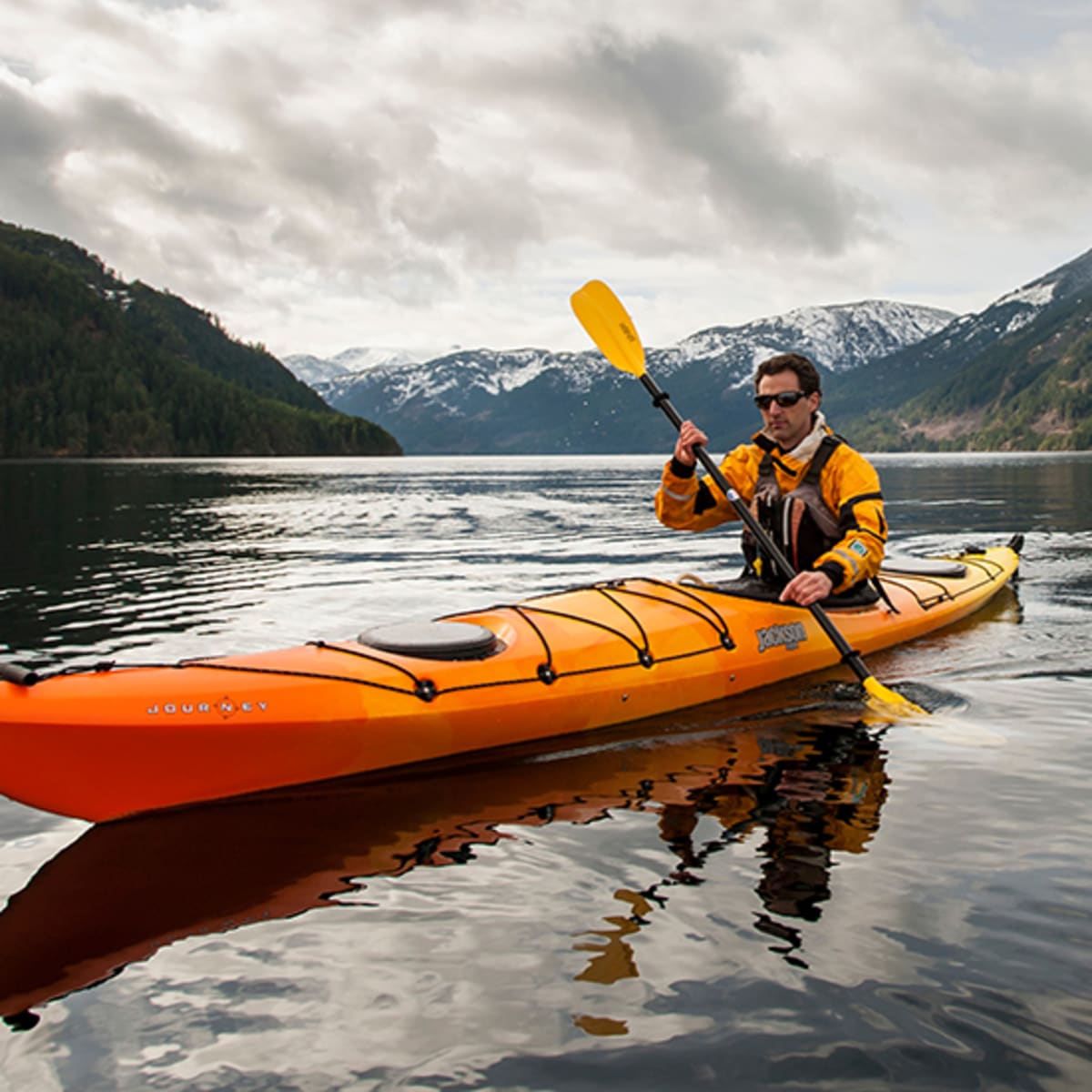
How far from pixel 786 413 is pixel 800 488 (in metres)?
0.61

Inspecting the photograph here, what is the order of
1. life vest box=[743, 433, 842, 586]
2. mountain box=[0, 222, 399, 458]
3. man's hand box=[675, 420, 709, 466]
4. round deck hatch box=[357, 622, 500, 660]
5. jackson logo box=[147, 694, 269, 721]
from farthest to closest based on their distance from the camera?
mountain box=[0, 222, 399, 458] < life vest box=[743, 433, 842, 586] < man's hand box=[675, 420, 709, 466] < round deck hatch box=[357, 622, 500, 660] < jackson logo box=[147, 694, 269, 721]

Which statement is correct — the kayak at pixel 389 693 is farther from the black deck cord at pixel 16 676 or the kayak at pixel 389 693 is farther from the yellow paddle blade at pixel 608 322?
the yellow paddle blade at pixel 608 322

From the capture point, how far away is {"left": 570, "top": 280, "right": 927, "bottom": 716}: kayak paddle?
22.8 feet

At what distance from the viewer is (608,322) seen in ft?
31.2

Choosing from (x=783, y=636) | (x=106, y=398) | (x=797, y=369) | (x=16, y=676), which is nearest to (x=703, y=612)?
(x=783, y=636)

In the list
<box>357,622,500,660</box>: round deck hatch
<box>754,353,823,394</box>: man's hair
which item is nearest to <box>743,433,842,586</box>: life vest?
<box>754,353,823,394</box>: man's hair

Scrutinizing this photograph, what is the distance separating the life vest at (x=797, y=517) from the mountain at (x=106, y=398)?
5067 inches

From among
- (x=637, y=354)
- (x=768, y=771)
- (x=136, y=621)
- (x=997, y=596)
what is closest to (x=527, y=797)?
(x=768, y=771)

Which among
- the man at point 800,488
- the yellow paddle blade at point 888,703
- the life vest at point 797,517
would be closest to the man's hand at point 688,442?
the man at point 800,488

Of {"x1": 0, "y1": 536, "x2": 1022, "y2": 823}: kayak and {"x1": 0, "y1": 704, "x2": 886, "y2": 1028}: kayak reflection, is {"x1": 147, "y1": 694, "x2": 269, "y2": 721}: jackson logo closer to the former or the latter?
{"x1": 0, "y1": 536, "x2": 1022, "y2": 823}: kayak

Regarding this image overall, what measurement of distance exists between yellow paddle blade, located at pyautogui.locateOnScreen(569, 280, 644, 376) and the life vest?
2229mm

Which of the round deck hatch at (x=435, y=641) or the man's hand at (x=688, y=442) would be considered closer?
the round deck hatch at (x=435, y=641)

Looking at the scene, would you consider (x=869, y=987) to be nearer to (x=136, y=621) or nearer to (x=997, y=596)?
(x=136, y=621)

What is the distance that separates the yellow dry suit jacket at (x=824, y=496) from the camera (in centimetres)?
691
